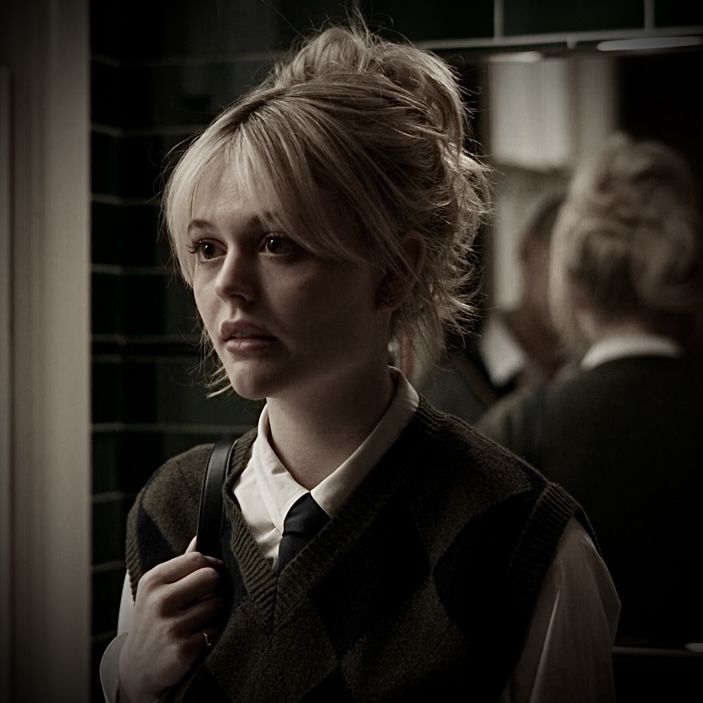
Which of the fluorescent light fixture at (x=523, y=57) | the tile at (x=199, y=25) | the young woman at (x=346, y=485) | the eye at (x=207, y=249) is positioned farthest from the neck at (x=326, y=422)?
the tile at (x=199, y=25)

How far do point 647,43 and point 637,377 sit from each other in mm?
464

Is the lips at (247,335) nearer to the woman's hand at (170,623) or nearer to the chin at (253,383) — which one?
the chin at (253,383)

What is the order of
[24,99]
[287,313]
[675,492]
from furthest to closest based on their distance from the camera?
[24,99] → [675,492] → [287,313]

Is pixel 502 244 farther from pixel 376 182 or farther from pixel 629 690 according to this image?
pixel 376 182

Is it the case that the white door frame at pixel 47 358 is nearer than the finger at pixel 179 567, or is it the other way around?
the finger at pixel 179 567

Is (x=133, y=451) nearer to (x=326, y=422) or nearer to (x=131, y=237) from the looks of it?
(x=131, y=237)

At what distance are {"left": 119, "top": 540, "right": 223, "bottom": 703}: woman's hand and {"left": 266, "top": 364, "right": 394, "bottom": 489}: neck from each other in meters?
0.09

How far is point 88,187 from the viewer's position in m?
1.62

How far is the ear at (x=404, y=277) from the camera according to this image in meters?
0.71

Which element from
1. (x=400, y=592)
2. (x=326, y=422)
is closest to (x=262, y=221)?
(x=326, y=422)

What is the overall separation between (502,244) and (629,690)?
0.66m

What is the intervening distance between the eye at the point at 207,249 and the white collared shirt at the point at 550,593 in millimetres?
146

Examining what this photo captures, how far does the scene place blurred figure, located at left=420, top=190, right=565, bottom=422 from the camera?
4.93 feet

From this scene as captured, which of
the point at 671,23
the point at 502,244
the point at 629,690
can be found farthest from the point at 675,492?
the point at 671,23
